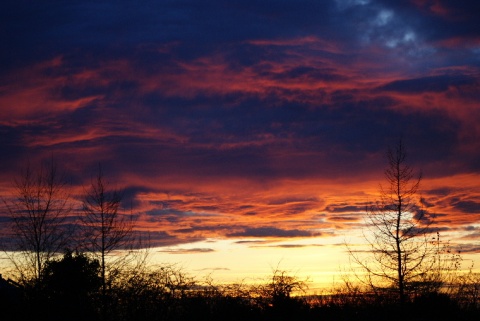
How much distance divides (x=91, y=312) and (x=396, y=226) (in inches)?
581

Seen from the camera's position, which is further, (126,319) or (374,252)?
(374,252)

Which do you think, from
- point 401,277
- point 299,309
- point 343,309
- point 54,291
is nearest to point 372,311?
point 343,309

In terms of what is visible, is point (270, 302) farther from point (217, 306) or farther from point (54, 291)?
point (54, 291)

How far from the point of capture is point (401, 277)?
24.7 meters

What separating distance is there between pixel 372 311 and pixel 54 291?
10537 millimetres

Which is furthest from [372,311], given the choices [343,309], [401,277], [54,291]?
[54,291]

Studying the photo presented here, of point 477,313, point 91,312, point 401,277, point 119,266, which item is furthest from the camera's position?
point 401,277

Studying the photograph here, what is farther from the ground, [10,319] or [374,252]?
[374,252]

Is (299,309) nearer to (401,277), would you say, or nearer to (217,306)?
(217,306)

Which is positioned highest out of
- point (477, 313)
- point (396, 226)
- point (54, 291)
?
point (396, 226)

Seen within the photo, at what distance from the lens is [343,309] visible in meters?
19.5

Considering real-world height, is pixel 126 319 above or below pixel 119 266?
below

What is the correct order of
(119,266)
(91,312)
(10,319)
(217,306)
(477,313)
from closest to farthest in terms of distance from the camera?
(10,319), (91,312), (217,306), (477,313), (119,266)

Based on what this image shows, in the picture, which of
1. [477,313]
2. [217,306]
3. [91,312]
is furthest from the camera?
[477,313]
